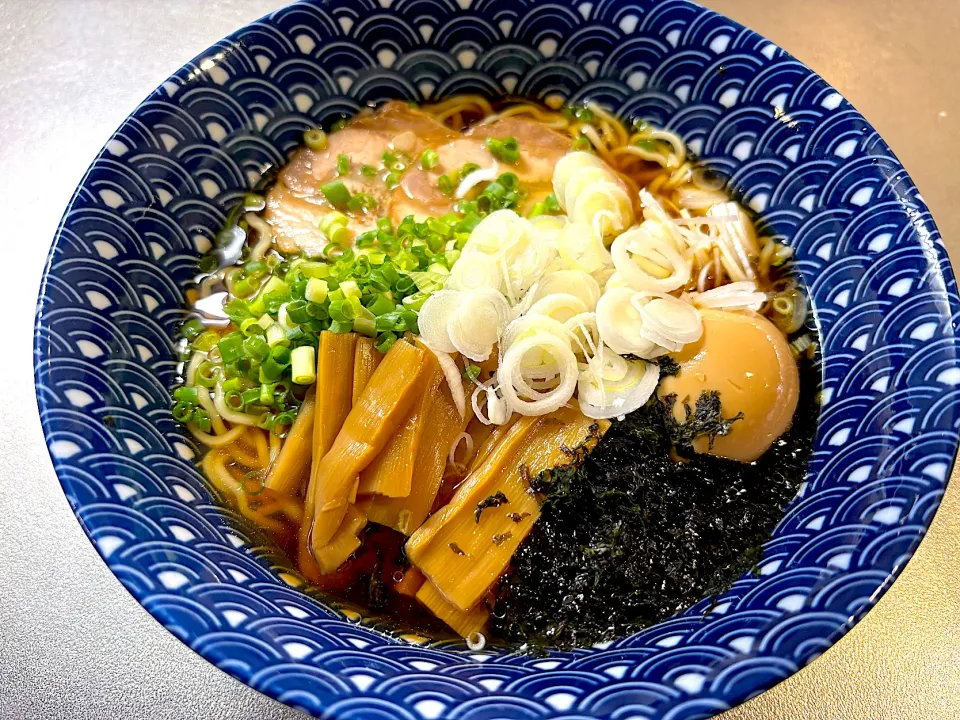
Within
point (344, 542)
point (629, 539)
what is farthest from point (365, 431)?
point (629, 539)

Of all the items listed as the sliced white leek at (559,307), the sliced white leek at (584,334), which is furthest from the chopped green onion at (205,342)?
the sliced white leek at (584,334)

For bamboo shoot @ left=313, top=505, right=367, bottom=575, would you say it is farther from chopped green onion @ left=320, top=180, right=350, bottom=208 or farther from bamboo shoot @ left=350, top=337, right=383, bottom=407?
chopped green onion @ left=320, top=180, right=350, bottom=208

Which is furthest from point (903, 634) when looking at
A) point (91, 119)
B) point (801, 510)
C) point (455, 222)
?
point (91, 119)

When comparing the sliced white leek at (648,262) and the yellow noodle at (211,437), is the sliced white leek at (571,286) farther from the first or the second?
the yellow noodle at (211,437)

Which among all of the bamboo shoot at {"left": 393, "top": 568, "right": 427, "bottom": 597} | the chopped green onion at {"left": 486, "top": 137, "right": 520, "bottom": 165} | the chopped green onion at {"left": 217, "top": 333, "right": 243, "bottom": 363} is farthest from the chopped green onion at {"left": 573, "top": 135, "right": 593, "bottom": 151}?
the bamboo shoot at {"left": 393, "top": 568, "right": 427, "bottom": 597}

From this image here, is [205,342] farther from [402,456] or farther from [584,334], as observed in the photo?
[584,334]
